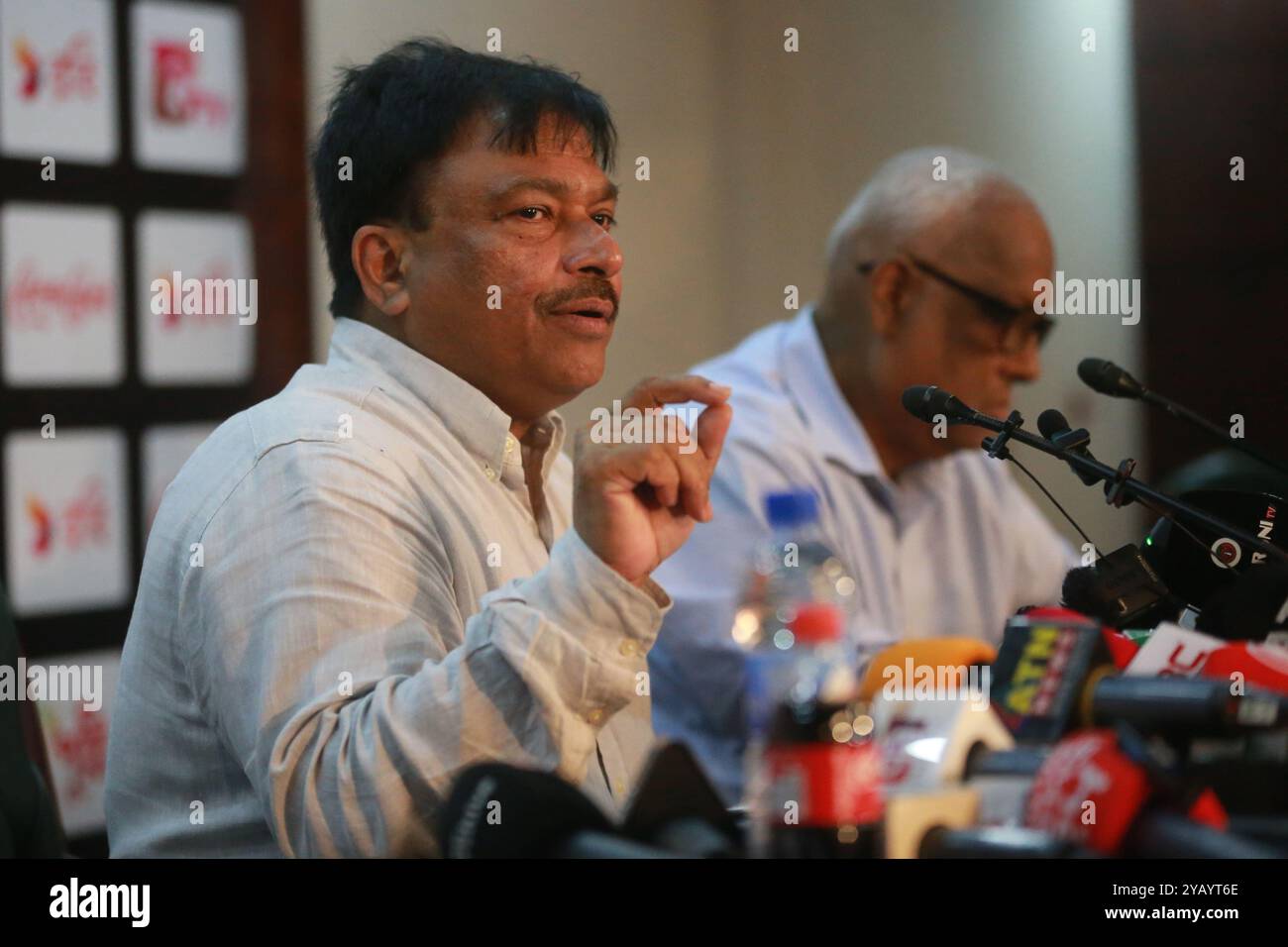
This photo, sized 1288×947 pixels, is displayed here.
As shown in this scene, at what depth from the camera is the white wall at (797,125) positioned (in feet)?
8.08

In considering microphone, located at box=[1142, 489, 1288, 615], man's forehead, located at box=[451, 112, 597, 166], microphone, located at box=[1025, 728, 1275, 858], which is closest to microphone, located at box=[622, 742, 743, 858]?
microphone, located at box=[1025, 728, 1275, 858]

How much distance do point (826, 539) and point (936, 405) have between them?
1104 millimetres

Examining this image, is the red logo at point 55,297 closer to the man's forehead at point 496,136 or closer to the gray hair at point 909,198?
the gray hair at point 909,198

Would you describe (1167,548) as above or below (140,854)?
above

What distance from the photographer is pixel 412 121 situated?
127 centimetres

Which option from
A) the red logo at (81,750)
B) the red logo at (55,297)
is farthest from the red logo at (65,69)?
the red logo at (81,750)

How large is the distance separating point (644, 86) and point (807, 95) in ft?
1.68

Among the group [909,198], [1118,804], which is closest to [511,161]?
[1118,804]

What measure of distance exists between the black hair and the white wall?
0.99 m

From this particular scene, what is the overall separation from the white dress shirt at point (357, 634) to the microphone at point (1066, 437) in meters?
0.29

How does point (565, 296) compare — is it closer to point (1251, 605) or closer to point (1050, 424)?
point (1050, 424)
